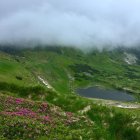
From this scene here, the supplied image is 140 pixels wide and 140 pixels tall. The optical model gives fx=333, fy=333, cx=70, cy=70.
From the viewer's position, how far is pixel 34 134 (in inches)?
1495

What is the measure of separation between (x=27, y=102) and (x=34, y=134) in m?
10.3

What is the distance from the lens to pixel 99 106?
50.8m

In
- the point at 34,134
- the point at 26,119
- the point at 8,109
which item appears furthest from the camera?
the point at 8,109

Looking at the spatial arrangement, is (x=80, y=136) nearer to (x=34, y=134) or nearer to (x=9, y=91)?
(x=34, y=134)

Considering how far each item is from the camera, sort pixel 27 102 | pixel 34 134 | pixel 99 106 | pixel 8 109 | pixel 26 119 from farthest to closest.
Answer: pixel 99 106 < pixel 27 102 < pixel 8 109 < pixel 26 119 < pixel 34 134

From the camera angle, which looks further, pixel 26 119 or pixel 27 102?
pixel 27 102

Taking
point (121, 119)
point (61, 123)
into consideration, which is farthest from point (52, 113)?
point (121, 119)

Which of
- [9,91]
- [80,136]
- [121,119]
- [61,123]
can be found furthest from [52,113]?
[9,91]

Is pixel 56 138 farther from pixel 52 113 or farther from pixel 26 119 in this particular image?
pixel 52 113

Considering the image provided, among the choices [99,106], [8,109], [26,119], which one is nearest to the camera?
[26,119]

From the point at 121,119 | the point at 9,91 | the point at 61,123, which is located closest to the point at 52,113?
the point at 61,123

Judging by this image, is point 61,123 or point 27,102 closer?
point 61,123

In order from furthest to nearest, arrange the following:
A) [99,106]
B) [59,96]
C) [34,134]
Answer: [59,96]
[99,106]
[34,134]

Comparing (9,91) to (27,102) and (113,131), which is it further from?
(113,131)
